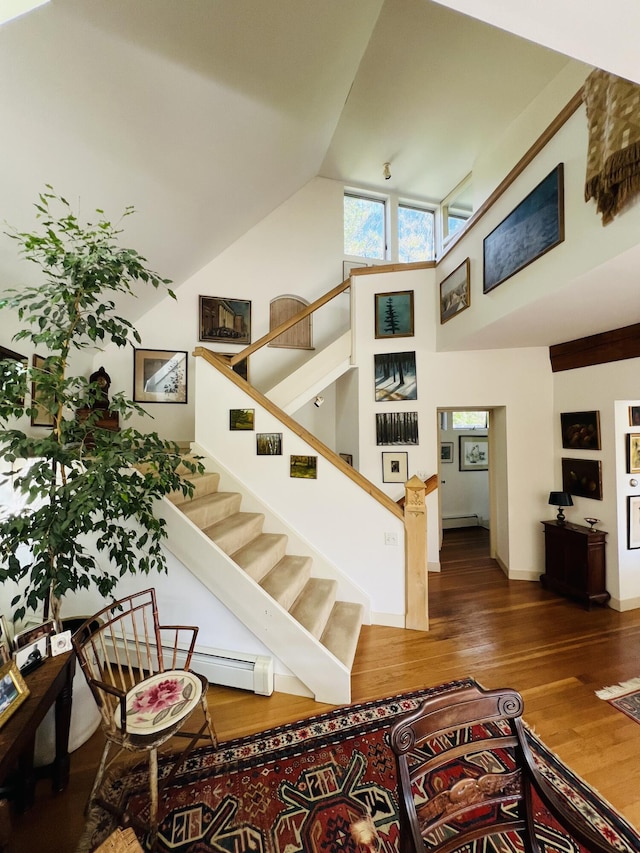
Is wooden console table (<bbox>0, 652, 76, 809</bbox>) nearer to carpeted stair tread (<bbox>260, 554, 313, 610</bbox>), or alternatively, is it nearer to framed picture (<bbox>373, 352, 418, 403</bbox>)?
carpeted stair tread (<bbox>260, 554, 313, 610</bbox>)

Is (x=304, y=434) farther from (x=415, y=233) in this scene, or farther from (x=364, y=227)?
(x=415, y=233)

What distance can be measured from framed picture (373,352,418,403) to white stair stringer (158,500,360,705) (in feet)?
8.78

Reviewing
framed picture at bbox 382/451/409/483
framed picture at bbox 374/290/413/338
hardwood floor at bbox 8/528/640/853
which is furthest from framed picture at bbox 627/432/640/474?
framed picture at bbox 374/290/413/338

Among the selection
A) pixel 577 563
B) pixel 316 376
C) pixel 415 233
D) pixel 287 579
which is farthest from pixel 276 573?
pixel 415 233

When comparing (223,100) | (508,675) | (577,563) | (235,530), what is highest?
(223,100)

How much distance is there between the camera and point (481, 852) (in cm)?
131

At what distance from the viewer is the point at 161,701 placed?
4.91 ft

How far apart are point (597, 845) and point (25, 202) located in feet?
11.7

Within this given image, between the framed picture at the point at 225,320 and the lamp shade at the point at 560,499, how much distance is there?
4293 mm

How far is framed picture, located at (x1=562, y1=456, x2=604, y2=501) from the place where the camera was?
3332 mm

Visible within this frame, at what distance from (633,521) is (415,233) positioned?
5.22 metres

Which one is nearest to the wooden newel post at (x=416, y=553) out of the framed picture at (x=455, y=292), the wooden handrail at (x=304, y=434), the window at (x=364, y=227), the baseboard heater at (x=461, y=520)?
the wooden handrail at (x=304, y=434)

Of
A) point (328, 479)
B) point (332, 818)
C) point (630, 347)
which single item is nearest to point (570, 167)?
point (630, 347)

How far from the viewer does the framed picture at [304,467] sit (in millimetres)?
3014
